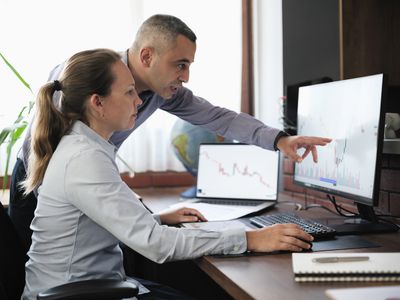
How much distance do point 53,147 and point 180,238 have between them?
1.35 feet

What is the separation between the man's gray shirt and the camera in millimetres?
1126

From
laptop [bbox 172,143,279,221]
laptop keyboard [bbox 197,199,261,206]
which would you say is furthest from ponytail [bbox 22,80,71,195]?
laptop keyboard [bbox 197,199,261,206]

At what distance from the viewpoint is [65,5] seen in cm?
255

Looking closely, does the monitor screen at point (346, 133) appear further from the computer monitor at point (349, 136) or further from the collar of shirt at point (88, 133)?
the collar of shirt at point (88, 133)

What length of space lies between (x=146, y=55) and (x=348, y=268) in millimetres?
1052

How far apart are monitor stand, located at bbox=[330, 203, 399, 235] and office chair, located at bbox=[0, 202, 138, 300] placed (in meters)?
0.64

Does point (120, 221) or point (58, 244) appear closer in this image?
point (120, 221)

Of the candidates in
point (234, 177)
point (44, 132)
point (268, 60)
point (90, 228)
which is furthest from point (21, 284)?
point (268, 60)

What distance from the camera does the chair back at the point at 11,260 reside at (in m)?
1.21

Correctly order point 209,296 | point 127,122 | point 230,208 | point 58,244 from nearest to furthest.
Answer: point 58,244 < point 127,122 < point 230,208 < point 209,296

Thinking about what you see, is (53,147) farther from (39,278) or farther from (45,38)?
(45,38)

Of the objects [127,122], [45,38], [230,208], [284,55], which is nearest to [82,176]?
[127,122]

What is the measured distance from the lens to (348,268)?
3.14 feet

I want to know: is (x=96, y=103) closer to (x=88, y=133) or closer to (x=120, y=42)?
(x=88, y=133)
